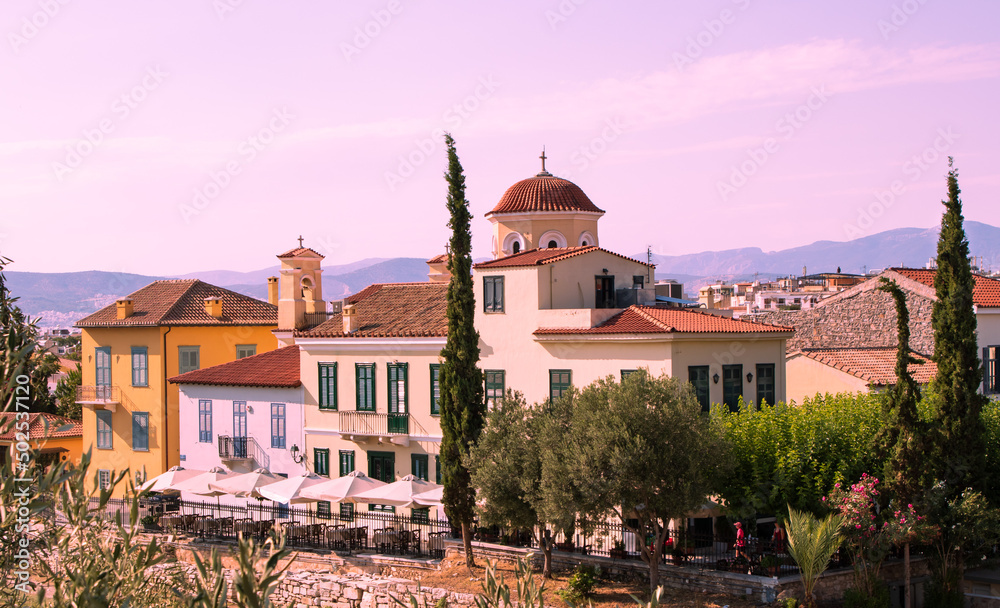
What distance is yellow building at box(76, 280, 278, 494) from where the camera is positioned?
4303 centimetres

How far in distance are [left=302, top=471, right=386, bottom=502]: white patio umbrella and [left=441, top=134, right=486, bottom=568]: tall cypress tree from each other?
346 centimetres

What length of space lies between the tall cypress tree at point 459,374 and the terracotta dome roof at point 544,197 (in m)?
12.3

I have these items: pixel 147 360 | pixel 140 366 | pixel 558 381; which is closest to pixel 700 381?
pixel 558 381

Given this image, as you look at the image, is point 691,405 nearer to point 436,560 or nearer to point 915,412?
point 915,412

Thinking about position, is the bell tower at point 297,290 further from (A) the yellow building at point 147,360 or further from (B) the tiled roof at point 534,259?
(B) the tiled roof at point 534,259

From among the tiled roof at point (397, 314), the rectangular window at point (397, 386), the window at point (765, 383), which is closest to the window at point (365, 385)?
the rectangular window at point (397, 386)

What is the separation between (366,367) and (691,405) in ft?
47.0

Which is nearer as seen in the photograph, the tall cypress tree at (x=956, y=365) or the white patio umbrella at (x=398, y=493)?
the tall cypress tree at (x=956, y=365)

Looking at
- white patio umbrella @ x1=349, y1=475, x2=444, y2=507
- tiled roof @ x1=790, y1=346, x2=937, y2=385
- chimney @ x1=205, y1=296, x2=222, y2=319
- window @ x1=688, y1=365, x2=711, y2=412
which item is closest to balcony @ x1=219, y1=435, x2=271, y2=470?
chimney @ x1=205, y1=296, x2=222, y2=319

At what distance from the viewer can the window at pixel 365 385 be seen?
3506 centimetres

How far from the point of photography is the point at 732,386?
29547mm

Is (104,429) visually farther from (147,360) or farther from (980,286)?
(980,286)

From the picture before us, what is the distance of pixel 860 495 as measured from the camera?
24.1 metres

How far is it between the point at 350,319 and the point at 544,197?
9.79 meters
